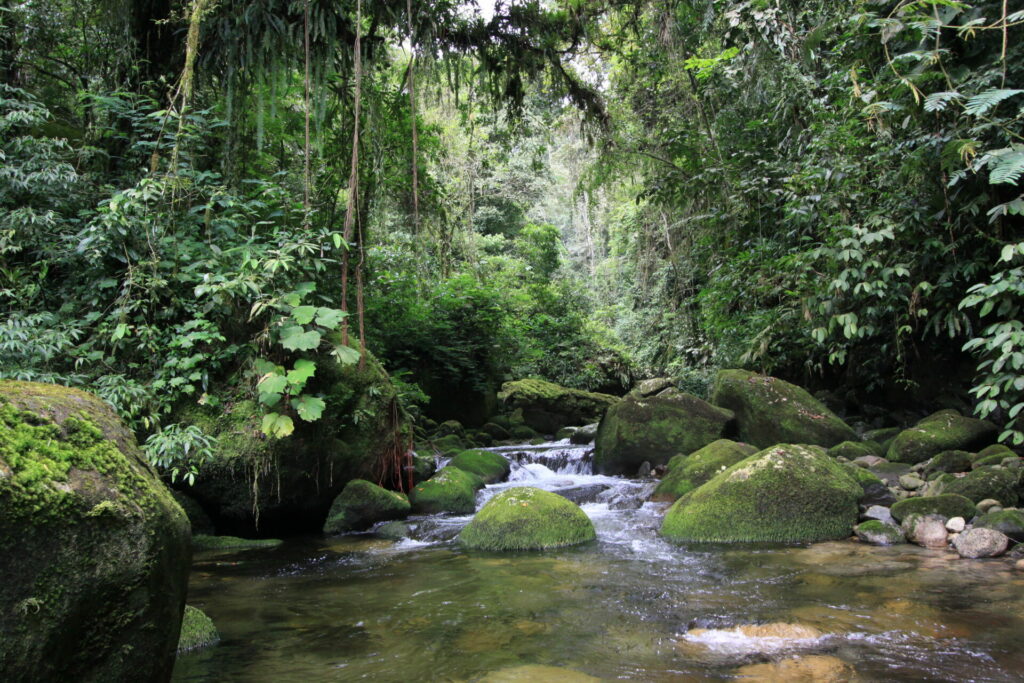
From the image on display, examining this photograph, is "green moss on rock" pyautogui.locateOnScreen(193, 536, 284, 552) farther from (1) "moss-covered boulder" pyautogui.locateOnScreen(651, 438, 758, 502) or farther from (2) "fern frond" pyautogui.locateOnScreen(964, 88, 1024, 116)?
(2) "fern frond" pyautogui.locateOnScreen(964, 88, 1024, 116)

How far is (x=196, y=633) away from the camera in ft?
11.4

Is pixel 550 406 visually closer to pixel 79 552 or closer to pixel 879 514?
pixel 879 514

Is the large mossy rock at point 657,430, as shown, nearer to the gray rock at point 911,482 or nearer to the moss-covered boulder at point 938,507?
the gray rock at point 911,482

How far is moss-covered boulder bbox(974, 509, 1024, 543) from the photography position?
4789mm

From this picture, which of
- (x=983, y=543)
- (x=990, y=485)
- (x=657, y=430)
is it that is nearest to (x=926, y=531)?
(x=983, y=543)

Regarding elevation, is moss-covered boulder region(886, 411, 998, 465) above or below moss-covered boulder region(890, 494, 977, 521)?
above

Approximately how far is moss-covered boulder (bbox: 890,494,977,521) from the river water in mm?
414

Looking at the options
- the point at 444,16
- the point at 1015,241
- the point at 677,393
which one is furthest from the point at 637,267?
the point at 1015,241

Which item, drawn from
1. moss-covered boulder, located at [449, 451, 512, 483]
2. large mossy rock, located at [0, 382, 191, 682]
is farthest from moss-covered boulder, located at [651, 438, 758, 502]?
large mossy rock, located at [0, 382, 191, 682]

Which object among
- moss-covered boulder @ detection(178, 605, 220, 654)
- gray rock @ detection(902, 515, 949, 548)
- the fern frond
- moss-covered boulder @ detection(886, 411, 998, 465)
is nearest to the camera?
moss-covered boulder @ detection(178, 605, 220, 654)

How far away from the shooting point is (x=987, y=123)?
175 inches

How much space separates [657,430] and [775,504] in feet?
12.3

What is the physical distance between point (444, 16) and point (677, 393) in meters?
6.10

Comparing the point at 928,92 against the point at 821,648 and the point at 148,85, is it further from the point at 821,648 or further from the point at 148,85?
the point at 148,85
